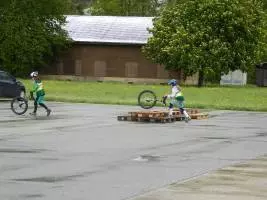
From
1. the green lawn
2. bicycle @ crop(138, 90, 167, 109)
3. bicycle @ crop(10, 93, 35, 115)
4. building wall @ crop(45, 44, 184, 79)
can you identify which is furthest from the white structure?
bicycle @ crop(10, 93, 35, 115)

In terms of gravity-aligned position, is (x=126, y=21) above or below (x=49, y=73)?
above

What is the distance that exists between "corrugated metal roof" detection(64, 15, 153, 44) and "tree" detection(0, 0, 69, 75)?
2.61 meters

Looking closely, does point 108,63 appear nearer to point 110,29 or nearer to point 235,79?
point 110,29

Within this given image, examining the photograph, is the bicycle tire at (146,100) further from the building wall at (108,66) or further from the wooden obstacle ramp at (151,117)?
the building wall at (108,66)

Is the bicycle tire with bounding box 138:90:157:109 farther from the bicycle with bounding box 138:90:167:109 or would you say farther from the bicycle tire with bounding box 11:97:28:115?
the bicycle tire with bounding box 11:97:28:115

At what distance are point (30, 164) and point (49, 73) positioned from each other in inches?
2246

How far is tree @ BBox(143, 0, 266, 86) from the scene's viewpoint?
5747cm

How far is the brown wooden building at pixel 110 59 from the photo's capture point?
67.6 metres

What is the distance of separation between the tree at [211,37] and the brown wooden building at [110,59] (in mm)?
6782

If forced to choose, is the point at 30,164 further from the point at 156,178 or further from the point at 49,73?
the point at 49,73

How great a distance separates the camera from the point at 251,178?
11.8 m

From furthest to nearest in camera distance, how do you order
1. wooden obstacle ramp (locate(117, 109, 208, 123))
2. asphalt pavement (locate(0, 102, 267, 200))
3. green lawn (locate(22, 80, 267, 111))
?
green lawn (locate(22, 80, 267, 111)) < wooden obstacle ramp (locate(117, 109, 208, 123)) < asphalt pavement (locate(0, 102, 267, 200))

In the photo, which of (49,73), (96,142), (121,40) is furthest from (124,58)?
(96,142)

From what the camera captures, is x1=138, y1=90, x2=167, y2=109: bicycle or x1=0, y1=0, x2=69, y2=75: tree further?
x1=0, y1=0, x2=69, y2=75: tree
